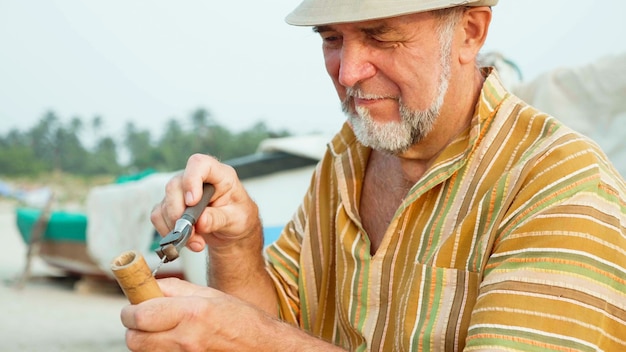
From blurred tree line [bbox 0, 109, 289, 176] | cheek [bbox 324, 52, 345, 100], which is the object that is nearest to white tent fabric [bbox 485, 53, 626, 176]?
cheek [bbox 324, 52, 345, 100]

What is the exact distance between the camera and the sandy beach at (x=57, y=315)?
8.41 metres

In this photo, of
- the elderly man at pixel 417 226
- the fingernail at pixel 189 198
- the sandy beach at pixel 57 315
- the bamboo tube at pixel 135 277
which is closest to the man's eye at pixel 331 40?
the elderly man at pixel 417 226

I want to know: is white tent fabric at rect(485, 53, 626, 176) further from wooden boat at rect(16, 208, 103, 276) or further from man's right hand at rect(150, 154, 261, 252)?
wooden boat at rect(16, 208, 103, 276)

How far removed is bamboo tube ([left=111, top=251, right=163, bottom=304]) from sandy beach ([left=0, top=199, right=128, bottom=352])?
650 cm

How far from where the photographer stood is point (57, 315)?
9.87m

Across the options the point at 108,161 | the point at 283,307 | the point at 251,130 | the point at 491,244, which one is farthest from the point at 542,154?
the point at 108,161

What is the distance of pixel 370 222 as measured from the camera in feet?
8.59

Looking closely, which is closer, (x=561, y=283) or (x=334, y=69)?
(x=561, y=283)

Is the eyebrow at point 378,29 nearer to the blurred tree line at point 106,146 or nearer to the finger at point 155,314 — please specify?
the finger at point 155,314

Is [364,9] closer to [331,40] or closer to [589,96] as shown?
[331,40]

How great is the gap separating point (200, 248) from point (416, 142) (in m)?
0.66

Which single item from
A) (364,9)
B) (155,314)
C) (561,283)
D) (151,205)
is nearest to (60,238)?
(151,205)

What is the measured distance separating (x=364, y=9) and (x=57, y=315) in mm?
8440

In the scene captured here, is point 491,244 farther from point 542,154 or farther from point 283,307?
point 283,307
